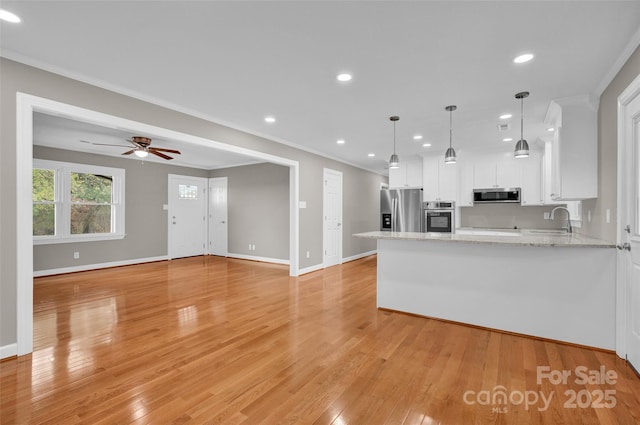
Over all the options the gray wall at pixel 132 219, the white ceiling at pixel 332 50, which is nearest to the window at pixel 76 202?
the gray wall at pixel 132 219

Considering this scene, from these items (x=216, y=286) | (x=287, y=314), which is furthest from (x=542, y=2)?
(x=216, y=286)

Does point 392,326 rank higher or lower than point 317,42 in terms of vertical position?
lower

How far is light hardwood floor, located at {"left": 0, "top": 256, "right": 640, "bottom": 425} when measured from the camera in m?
1.79

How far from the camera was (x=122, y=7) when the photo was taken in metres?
1.87

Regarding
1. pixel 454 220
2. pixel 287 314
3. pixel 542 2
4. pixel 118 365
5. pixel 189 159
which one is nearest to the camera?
pixel 542 2

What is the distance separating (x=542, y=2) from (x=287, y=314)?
11.6 feet

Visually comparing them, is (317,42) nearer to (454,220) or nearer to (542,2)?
(542,2)

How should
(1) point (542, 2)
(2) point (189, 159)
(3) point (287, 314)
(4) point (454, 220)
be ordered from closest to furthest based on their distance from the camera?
(1) point (542, 2) → (3) point (287, 314) → (4) point (454, 220) → (2) point (189, 159)

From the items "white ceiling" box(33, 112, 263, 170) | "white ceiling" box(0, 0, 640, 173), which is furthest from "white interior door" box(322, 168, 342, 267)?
"white ceiling" box(0, 0, 640, 173)

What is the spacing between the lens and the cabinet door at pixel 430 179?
601 centimetres

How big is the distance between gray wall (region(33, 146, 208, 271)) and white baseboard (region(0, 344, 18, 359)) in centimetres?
391

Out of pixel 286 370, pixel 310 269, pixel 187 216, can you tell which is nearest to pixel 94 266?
pixel 187 216

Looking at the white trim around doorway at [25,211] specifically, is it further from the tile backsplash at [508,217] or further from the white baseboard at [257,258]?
the tile backsplash at [508,217]

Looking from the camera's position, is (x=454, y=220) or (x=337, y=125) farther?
(x=454, y=220)
